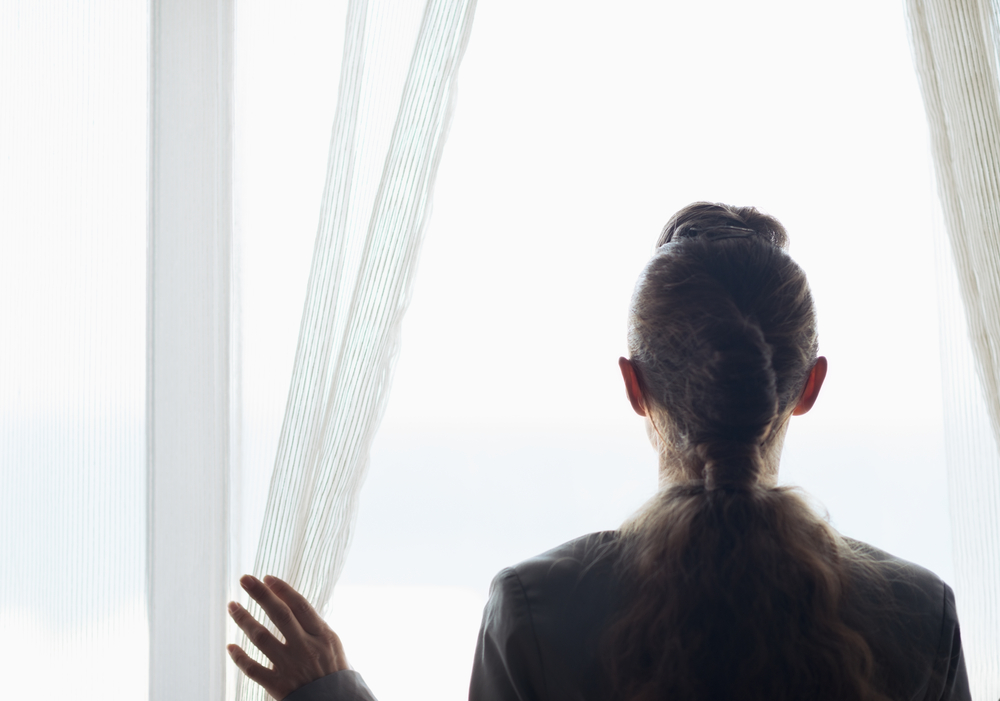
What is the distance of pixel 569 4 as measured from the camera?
2.98ft

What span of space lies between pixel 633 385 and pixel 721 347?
0.10 m

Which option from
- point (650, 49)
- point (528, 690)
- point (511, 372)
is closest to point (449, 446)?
point (511, 372)

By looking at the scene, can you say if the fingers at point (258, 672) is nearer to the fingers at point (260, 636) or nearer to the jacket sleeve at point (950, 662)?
the fingers at point (260, 636)

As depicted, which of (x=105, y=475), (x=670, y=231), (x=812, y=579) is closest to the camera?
(x=812, y=579)

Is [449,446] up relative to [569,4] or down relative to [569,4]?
down

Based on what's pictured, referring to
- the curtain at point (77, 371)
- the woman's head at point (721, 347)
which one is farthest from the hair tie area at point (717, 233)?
the curtain at point (77, 371)

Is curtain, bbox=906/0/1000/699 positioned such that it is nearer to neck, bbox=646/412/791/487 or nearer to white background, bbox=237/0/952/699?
white background, bbox=237/0/952/699

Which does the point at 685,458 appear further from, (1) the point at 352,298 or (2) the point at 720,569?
(1) the point at 352,298

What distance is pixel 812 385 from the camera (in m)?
0.66

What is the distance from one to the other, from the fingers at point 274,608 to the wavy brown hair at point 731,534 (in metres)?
0.35

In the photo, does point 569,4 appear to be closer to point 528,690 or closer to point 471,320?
point 471,320

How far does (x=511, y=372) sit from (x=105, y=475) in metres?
0.53

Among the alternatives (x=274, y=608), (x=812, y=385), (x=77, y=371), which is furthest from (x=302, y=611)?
(x=812, y=385)

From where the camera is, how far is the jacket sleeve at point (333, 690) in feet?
2.32
